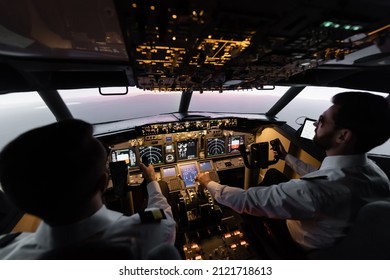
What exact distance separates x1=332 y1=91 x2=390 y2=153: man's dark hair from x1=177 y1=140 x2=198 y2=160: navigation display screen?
179 centimetres

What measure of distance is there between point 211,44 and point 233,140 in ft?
6.53

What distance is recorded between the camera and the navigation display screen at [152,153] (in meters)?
2.36

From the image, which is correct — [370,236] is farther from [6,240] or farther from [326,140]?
[6,240]

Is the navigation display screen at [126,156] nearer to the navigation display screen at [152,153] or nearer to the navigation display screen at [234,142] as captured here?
the navigation display screen at [152,153]

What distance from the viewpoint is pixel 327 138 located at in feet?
3.65

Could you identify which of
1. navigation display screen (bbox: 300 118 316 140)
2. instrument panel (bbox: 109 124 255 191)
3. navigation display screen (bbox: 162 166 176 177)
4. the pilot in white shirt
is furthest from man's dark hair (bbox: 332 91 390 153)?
navigation display screen (bbox: 162 166 176 177)

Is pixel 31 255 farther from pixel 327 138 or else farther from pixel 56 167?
pixel 327 138

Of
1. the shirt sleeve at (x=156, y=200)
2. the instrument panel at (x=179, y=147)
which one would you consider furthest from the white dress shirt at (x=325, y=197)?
the instrument panel at (x=179, y=147)

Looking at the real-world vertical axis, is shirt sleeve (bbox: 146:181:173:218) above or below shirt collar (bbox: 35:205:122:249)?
below

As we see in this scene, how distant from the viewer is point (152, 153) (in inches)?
95.3

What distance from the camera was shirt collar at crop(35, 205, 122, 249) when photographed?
1.84 ft

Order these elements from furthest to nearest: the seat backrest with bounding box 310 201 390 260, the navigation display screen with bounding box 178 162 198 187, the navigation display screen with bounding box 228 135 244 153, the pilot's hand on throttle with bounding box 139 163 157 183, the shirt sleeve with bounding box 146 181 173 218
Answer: the navigation display screen with bounding box 228 135 244 153
the navigation display screen with bounding box 178 162 198 187
the pilot's hand on throttle with bounding box 139 163 157 183
the shirt sleeve with bounding box 146 181 173 218
the seat backrest with bounding box 310 201 390 260

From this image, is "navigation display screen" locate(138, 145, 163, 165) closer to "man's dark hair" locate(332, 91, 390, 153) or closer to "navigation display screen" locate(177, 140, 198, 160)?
"navigation display screen" locate(177, 140, 198, 160)
